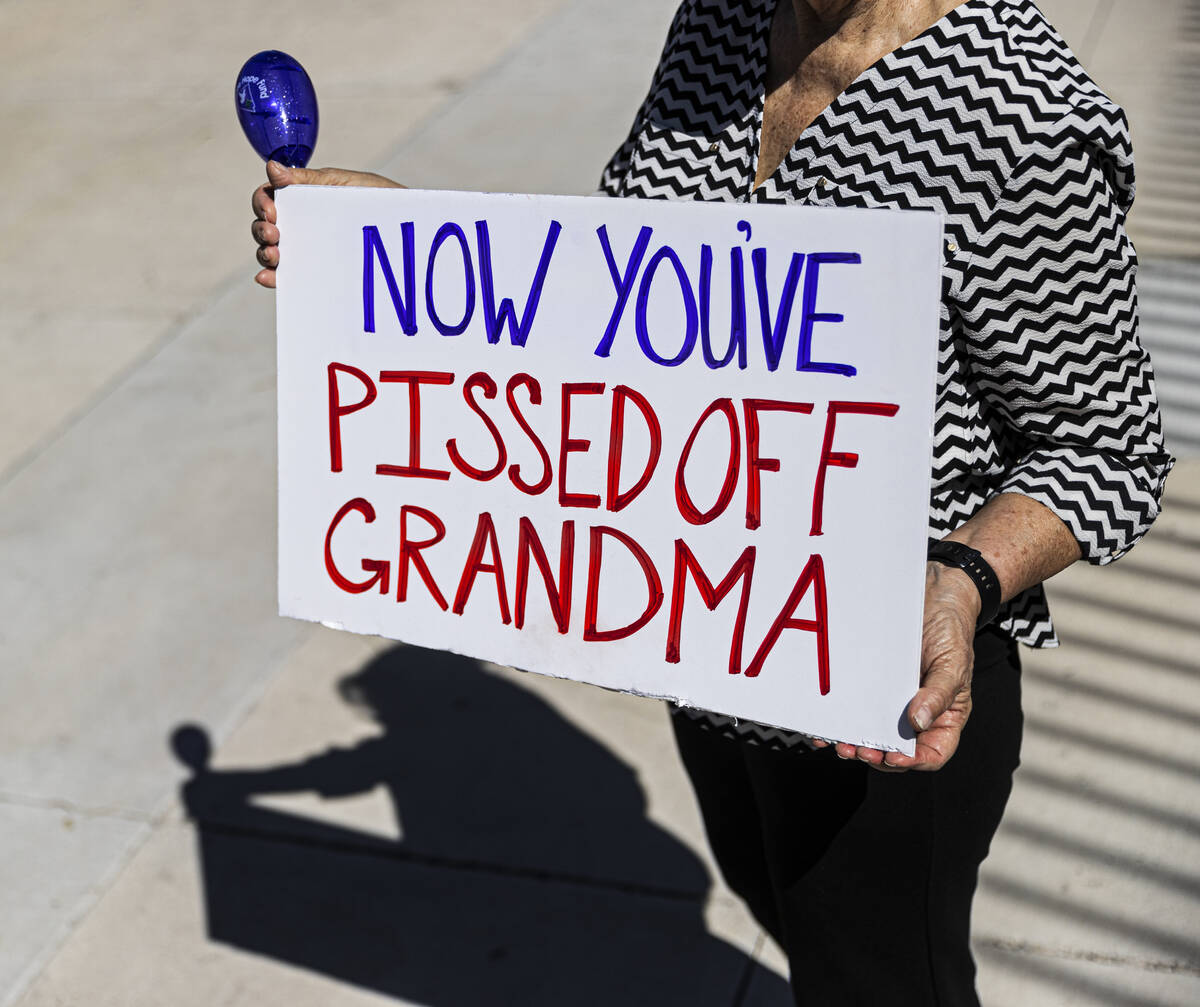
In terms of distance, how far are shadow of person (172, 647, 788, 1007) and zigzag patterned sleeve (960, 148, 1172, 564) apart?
1442 millimetres

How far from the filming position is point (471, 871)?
293 centimetres

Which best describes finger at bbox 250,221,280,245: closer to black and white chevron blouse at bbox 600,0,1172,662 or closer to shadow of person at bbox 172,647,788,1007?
black and white chevron blouse at bbox 600,0,1172,662

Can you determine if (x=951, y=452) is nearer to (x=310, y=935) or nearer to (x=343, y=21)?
(x=310, y=935)

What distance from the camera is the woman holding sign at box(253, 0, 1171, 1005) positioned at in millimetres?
1420

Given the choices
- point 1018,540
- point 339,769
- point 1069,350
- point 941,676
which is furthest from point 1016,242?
point 339,769

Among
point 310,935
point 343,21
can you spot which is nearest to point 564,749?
point 310,935

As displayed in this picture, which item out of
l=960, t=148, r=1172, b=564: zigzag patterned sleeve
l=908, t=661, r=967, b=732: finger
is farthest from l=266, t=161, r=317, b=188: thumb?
l=908, t=661, r=967, b=732: finger

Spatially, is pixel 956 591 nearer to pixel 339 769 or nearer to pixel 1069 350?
pixel 1069 350

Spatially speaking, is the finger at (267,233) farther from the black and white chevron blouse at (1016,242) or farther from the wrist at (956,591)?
the wrist at (956,591)

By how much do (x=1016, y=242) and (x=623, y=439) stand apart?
462 millimetres

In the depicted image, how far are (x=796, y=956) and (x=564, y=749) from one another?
1.46 meters

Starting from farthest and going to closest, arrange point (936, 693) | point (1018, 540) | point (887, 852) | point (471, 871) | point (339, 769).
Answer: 1. point (339, 769)
2. point (471, 871)
3. point (887, 852)
4. point (1018, 540)
5. point (936, 693)

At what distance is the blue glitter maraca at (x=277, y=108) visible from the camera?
1.78 m

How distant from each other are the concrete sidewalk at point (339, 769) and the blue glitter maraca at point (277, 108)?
167 centimetres
